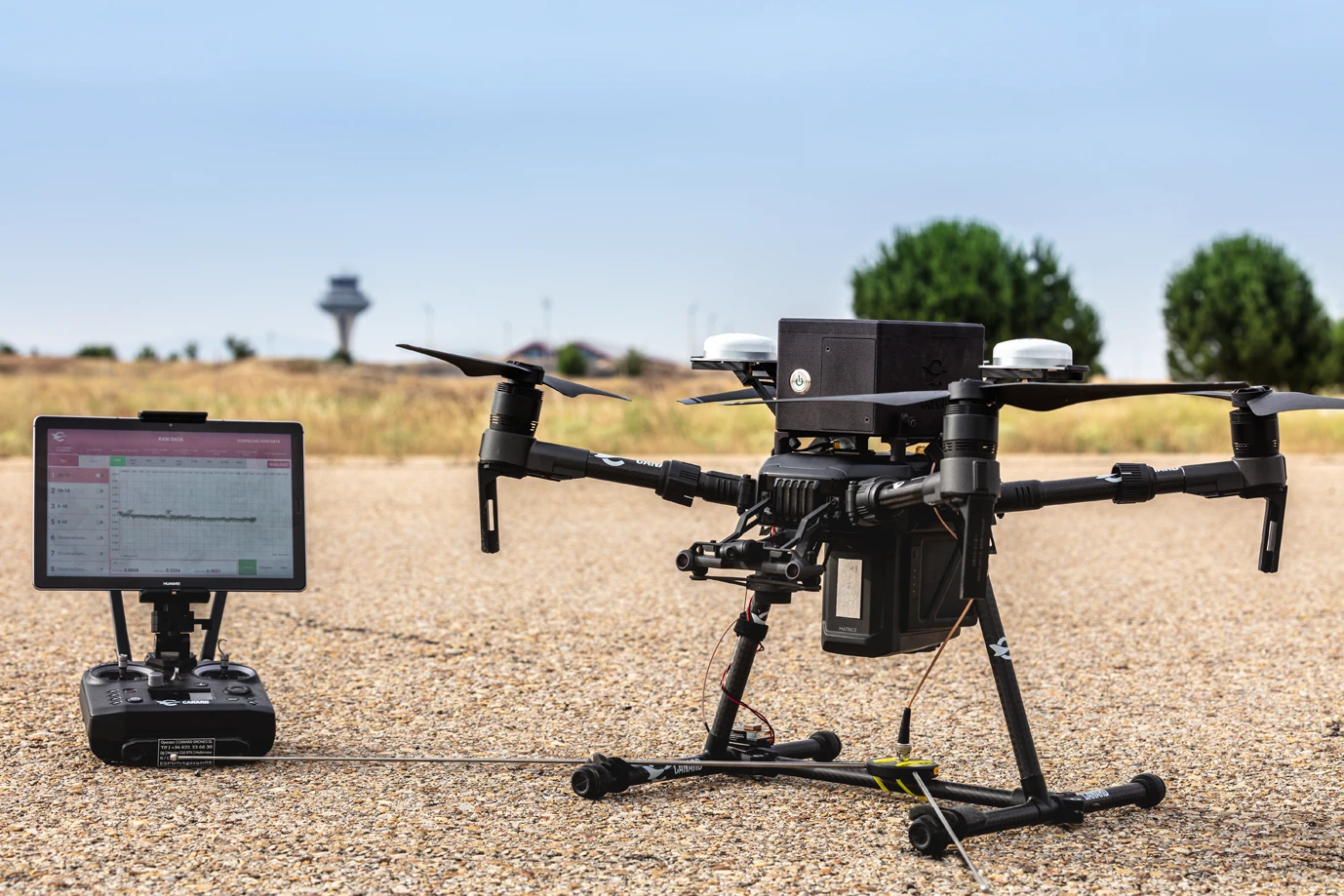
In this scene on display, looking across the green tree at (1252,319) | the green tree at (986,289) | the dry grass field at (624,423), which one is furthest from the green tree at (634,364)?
the dry grass field at (624,423)

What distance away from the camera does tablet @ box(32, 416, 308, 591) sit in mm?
5527

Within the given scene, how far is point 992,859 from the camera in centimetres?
449

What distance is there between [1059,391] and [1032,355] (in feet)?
1.58

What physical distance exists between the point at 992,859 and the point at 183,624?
299 centimetres

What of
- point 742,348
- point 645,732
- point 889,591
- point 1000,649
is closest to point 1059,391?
point 889,591

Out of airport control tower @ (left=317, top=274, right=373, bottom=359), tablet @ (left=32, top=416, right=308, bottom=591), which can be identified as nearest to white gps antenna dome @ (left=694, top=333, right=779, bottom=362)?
tablet @ (left=32, top=416, right=308, bottom=591)

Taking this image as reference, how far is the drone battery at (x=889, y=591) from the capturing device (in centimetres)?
457

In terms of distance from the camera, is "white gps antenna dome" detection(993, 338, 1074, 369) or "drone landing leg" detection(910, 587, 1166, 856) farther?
"white gps antenna dome" detection(993, 338, 1074, 369)

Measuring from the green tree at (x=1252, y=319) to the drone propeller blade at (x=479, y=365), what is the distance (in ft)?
200

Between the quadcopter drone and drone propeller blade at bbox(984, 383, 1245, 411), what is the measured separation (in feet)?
0.09

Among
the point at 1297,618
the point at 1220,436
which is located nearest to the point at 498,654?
the point at 1297,618

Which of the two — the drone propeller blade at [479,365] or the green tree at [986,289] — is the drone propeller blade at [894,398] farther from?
the green tree at [986,289]

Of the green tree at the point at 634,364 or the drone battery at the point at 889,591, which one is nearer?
the drone battery at the point at 889,591

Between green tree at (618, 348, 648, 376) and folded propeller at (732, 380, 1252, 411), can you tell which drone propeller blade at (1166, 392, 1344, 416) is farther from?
green tree at (618, 348, 648, 376)
